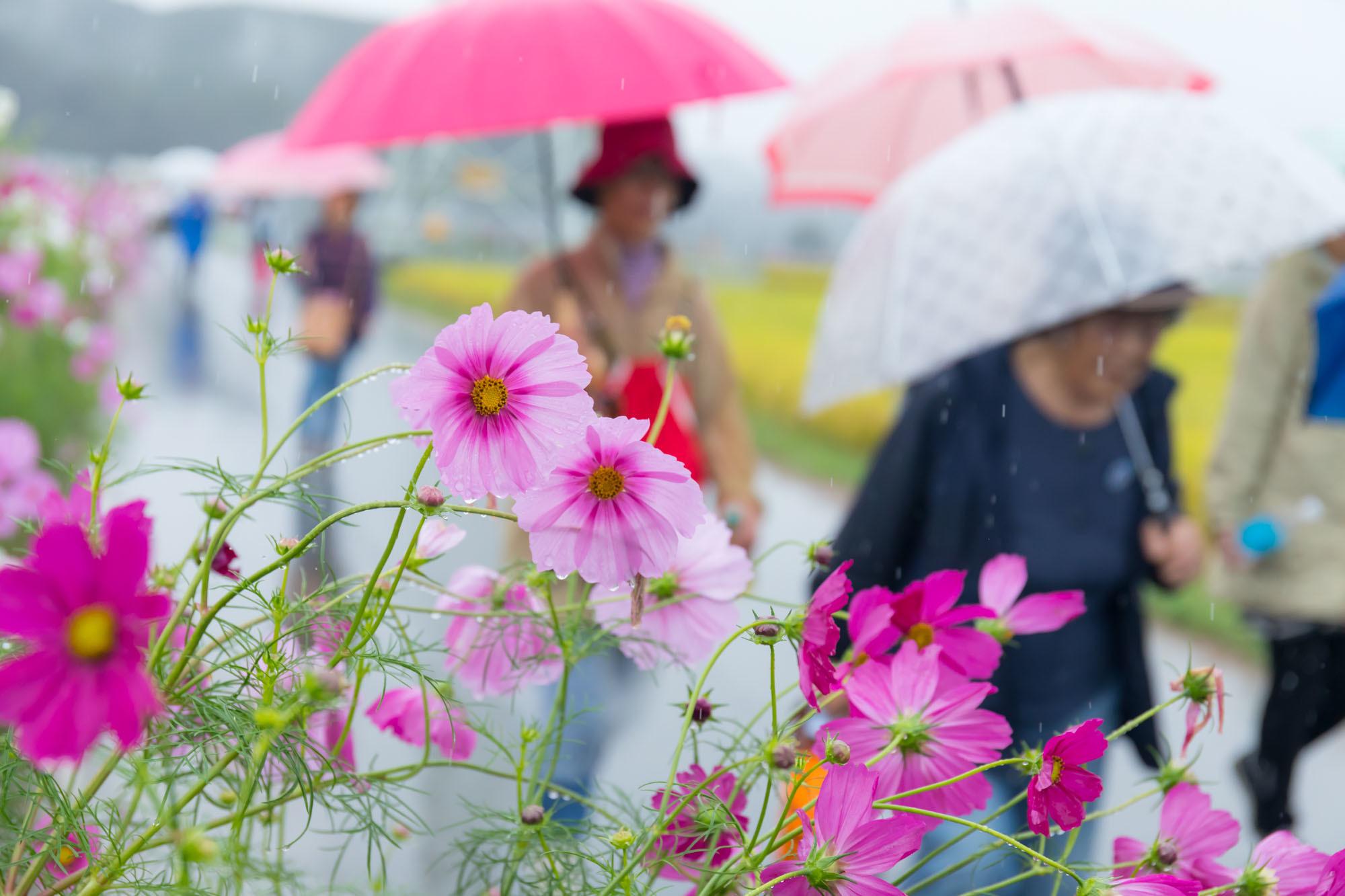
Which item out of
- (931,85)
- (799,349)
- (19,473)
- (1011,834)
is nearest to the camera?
(1011,834)

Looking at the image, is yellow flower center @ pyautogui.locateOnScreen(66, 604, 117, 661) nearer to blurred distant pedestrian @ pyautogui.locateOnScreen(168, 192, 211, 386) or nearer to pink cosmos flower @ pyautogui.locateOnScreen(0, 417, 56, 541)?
pink cosmos flower @ pyautogui.locateOnScreen(0, 417, 56, 541)

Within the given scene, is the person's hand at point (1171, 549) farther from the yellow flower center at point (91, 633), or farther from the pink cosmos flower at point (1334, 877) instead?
the yellow flower center at point (91, 633)

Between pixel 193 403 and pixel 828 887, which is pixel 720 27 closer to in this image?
pixel 828 887

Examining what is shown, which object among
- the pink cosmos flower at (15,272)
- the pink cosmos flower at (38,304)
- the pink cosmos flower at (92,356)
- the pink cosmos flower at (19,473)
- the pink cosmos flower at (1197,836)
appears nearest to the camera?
the pink cosmos flower at (1197,836)

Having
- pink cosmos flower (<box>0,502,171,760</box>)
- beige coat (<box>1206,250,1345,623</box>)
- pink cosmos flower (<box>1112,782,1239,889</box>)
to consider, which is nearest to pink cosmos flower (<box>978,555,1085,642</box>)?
pink cosmos flower (<box>1112,782,1239,889</box>)

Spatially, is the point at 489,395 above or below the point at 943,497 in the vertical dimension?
below

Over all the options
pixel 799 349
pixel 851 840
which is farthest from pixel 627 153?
pixel 799 349

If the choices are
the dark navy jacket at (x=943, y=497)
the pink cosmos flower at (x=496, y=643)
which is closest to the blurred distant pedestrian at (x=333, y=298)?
the dark navy jacket at (x=943, y=497)

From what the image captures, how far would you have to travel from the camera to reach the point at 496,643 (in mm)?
620

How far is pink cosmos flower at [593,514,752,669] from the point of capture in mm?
601

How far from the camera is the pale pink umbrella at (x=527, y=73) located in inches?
82.1

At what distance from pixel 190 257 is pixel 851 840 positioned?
49.2 feet

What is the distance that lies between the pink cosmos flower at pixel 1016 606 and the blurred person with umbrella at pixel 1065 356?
932 mm

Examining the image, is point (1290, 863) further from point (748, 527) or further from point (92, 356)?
point (92, 356)
